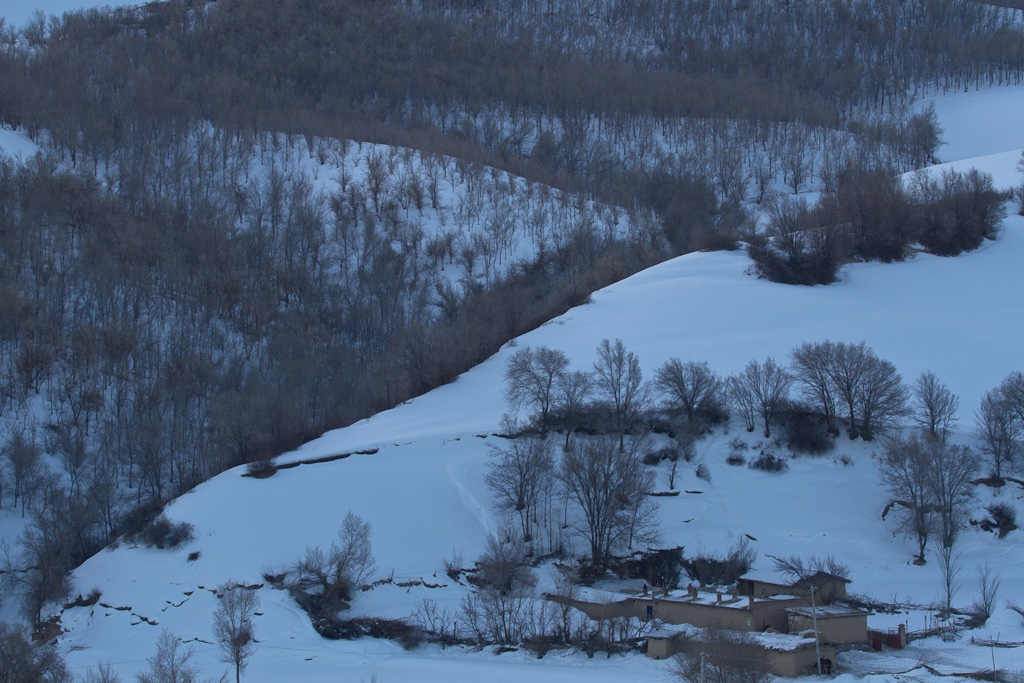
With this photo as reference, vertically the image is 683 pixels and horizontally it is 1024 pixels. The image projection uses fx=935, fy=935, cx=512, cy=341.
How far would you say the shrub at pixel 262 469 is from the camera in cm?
4716

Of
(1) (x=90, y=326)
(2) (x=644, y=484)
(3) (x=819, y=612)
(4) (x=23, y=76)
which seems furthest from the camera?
(4) (x=23, y=76)

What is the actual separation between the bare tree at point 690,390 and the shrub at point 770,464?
381 centimetres

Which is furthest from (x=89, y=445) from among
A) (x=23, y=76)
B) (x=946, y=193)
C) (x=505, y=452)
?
(x=946, y=193)

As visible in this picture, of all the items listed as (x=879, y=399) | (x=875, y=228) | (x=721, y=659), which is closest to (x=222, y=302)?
(x=879, y=399)

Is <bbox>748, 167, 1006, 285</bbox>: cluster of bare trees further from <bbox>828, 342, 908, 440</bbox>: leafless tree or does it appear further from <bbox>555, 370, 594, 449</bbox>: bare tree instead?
<bbox>555, 370, 594, 449</bbox>: bare tree

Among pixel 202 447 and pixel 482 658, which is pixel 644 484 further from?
pixel 202 447

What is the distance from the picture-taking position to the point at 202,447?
180 feet

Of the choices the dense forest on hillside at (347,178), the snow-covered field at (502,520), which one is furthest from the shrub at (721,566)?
the dense forest on hillside at (347,178)

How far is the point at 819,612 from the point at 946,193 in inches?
1939

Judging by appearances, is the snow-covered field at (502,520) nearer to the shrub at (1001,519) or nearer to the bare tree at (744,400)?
the shrub at (1001,519)

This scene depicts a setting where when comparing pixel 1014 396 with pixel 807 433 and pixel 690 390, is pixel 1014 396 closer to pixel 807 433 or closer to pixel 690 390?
pixel 807 433

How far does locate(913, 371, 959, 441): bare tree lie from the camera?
1861 inches

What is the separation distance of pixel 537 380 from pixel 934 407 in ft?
67.2

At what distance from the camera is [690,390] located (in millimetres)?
51000
